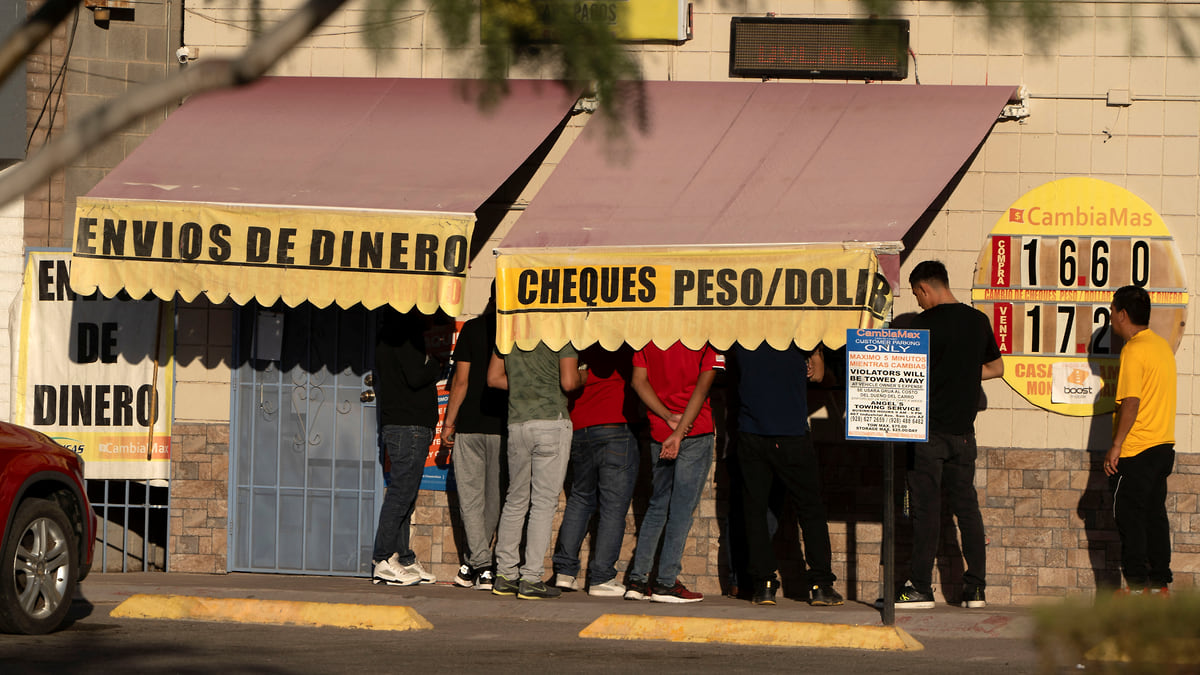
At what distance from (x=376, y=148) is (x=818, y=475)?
365 centimetres

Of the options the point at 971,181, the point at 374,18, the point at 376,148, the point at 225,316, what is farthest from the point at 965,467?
the point at 374,18

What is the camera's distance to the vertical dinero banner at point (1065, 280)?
10.4 metres

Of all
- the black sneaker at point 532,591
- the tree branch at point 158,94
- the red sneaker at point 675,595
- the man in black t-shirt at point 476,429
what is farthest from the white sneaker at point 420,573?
the tree branch at point 158,94

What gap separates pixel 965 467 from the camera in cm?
995

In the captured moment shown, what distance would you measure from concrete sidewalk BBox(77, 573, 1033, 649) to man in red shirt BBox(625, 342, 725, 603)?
205mm

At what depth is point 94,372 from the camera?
11.5 m

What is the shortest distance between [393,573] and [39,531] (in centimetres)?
272

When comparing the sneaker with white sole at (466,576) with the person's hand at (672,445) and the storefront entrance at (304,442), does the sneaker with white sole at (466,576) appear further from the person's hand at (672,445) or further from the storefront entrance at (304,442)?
the person's hand at (672,445)

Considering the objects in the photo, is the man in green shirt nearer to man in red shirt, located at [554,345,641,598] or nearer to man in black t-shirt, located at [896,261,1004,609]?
man in red shirt, located at [554,345,641,598]

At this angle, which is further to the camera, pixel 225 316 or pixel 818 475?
pixel 225 316

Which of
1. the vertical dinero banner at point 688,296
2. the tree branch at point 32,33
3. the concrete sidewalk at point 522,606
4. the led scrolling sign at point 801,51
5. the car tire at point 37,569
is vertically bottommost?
the concrete sidewalk at point 522,606

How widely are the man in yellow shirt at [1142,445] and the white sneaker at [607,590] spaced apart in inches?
127

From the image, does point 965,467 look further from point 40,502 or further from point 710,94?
point 40,502

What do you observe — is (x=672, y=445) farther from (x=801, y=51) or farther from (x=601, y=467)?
(x=801, y=51)
